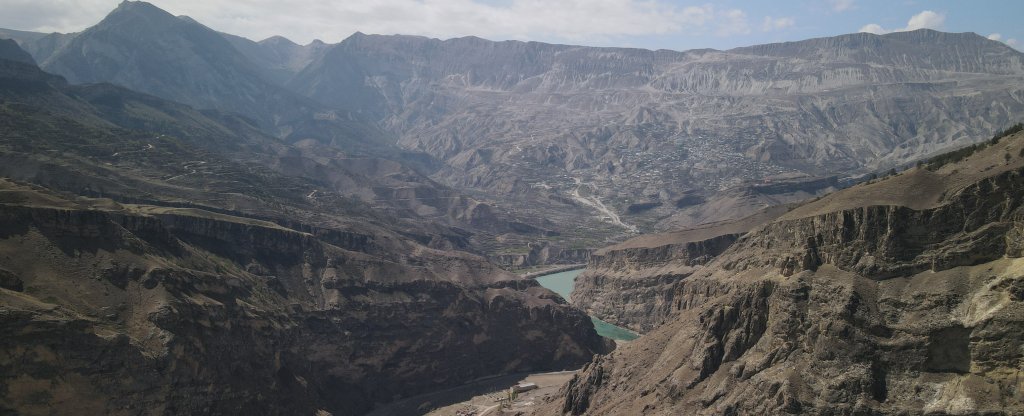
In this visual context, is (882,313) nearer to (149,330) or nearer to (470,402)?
(470,402)

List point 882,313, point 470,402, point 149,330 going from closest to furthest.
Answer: point 882,313 → point 149,330 → point 470,402

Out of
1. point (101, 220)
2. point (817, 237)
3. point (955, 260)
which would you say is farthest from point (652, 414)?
point (101, 220)

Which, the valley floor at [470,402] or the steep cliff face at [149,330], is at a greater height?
the steep cliff face at [149,330]

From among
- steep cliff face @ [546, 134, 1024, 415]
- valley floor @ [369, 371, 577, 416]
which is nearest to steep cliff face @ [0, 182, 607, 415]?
valley floor @ [369, 371, 577, 416]

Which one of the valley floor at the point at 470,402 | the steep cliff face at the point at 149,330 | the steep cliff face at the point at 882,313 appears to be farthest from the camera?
the valley floor at the point at 470,402

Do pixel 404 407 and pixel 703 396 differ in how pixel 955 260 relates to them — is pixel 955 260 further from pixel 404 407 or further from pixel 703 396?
pixel 404 407

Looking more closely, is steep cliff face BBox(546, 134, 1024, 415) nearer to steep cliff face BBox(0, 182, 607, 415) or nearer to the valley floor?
the valley floor

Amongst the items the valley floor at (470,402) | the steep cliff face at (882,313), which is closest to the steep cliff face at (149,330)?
the valley floor at (470,402)

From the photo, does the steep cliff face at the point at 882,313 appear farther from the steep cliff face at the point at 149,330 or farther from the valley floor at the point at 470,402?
the steep cliff face at the point at 149,330

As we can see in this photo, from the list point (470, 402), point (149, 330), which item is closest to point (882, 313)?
point (470, 402)
